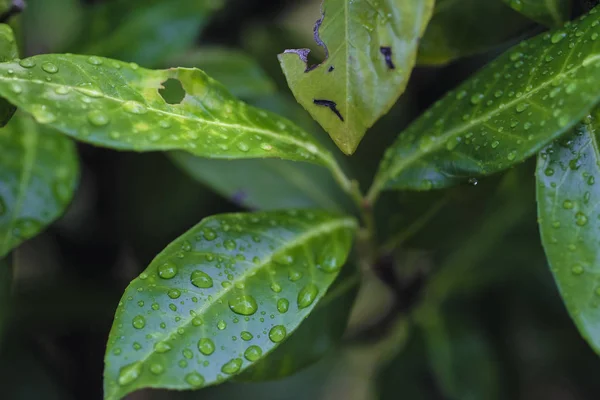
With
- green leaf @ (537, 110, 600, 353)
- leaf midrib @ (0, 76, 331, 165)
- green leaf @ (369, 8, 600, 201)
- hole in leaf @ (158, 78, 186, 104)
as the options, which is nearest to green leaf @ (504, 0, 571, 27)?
green leaf @ (369, 8, 600, 201)

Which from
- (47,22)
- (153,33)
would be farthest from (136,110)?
(47,22)

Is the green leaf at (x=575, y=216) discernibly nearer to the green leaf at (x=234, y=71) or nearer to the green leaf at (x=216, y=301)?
the green leaf at (x=216, y=301)

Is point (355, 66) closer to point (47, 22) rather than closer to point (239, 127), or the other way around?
point (239, 127)

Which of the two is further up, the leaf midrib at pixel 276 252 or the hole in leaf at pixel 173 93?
the hole in leaf at pixel 173 93

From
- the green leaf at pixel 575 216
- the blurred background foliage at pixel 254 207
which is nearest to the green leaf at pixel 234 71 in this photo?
the blurred background foliage at pixel 254 207

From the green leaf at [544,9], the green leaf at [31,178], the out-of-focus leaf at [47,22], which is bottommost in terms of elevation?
the green leaf at [544,9]

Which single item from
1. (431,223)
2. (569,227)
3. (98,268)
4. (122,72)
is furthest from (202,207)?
(569,227)

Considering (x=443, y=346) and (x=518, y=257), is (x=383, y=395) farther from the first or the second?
(x=518, y=257)
